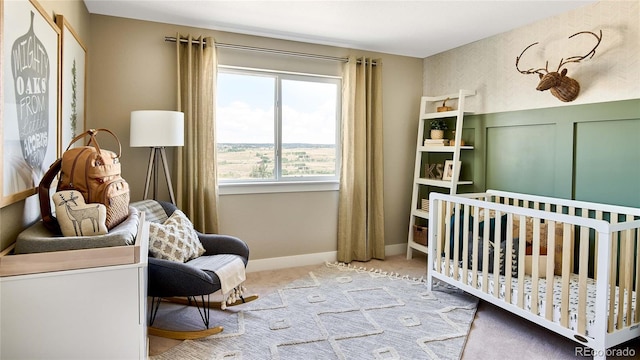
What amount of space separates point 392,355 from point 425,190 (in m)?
2.49

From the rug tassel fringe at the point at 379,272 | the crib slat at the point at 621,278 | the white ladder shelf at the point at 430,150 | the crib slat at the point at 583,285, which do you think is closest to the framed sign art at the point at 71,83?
the rug tassel fringe at the point at 379,272

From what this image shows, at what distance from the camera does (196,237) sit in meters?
2.75

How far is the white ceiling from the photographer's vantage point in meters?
2.87

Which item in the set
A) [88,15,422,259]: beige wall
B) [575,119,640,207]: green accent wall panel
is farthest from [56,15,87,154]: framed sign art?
[575,119,640,207]: green accent wall panel

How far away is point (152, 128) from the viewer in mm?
2807

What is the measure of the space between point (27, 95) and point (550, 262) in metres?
2.76

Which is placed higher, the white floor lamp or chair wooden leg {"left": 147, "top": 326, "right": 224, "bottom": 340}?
the white floor lamp

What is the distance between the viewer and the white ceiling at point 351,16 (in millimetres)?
2865

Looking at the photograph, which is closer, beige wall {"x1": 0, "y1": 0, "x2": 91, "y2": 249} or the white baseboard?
beige wall {"x1": 0, "y1": 0, "x2": 91, "y2": 249}

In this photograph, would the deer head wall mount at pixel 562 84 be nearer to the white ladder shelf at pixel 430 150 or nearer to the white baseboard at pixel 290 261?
the white ladder shelf at pixel 430 150

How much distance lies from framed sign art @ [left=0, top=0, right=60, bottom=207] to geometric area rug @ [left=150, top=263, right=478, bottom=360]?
1.22 meters

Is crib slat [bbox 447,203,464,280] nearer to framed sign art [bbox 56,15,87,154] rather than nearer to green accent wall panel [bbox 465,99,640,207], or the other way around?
green accent wall panel [bbox 465,99,640,207]

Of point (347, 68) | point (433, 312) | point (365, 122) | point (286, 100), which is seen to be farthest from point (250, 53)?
point (433, 312)

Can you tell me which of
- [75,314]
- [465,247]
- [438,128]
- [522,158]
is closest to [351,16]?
[438,128]
